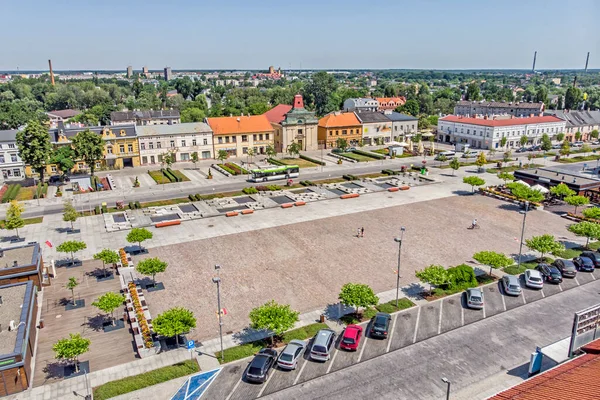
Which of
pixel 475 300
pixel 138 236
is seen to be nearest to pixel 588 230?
pixel 475 300

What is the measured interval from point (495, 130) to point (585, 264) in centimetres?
6967

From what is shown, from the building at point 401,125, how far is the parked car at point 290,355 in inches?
3575

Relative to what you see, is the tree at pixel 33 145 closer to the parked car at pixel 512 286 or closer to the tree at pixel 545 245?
the parked car at pixel 512 286

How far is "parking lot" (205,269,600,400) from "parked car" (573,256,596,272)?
18.6 inches

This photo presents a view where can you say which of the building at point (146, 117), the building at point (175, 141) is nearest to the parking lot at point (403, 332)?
the building at point (175, 141)

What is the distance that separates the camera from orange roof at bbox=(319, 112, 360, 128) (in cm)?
10594

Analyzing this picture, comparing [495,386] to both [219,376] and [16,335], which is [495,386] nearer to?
[219,376]

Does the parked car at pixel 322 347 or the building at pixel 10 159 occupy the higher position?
the building at pixel 10 159

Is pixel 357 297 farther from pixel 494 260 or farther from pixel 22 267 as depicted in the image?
pixel 22 267

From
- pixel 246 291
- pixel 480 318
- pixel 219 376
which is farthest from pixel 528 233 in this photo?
A: pixel 219 376

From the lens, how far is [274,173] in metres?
76.5

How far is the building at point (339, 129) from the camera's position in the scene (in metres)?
106

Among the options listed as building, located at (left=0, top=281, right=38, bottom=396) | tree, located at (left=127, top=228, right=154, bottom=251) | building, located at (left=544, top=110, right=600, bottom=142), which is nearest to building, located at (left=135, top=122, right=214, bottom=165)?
tree, located at (left=127, top=228, right=154, bottom=251)

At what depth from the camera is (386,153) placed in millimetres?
100750
